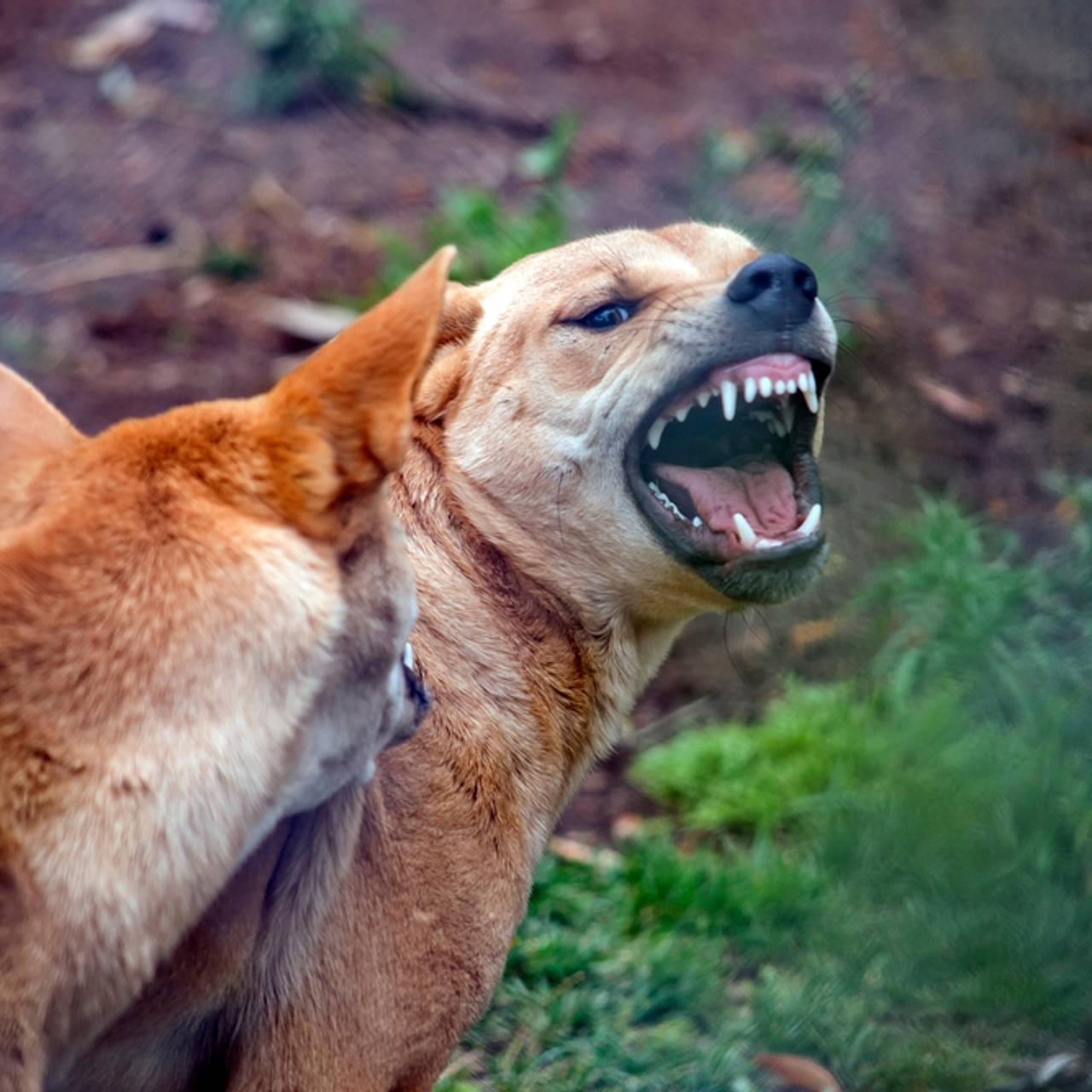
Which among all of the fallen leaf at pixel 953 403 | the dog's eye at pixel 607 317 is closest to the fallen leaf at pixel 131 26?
the fallen leaf at pixel 953 403

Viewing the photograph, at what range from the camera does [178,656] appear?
2.29 metres

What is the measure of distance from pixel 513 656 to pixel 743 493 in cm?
65

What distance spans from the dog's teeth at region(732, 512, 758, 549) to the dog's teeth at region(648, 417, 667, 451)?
0.24m

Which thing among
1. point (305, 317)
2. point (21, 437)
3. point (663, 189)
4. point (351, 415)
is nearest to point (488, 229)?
point (305, 317)

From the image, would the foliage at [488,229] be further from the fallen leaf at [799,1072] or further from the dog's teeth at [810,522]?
the fallen leaf at [799,1072]

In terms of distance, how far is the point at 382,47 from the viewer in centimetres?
778

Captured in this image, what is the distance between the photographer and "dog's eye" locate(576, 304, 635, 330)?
352 cm

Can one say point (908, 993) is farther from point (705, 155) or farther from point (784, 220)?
point (705, 155)

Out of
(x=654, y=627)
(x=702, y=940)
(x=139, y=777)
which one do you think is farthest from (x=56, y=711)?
(x=702, y=940)

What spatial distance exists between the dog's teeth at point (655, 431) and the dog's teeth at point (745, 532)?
0.24m

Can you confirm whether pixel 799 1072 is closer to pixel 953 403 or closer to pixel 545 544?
pixel 545 544

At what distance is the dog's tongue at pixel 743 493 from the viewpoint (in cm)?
346

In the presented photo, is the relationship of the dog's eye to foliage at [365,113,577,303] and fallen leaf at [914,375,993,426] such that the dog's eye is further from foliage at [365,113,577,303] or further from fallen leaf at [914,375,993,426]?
fallen leaf at [914,375,993,426]

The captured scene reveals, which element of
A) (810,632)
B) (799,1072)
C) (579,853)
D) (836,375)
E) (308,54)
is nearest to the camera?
(799,1072)
